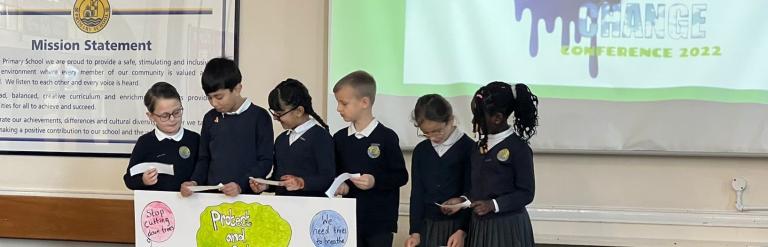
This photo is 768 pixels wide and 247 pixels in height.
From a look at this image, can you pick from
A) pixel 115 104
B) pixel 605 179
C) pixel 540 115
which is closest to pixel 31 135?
pixel 115 104

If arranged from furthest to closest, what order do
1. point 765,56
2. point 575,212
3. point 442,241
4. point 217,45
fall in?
1. point 217,45
2. point 575,212
3. point 765,56
4. point 442,241

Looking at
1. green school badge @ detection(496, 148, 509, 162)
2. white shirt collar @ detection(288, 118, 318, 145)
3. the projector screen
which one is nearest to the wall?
the projector screen

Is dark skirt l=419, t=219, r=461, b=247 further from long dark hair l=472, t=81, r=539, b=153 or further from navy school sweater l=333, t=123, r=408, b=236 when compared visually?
long dark hair l=472, t=81, r=539, b=153

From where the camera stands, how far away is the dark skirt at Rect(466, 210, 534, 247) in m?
2.03

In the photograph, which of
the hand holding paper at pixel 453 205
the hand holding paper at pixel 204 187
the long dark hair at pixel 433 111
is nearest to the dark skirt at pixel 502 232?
the hand holding paper at pixel 453 205

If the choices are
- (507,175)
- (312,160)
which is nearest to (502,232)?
(507,175)

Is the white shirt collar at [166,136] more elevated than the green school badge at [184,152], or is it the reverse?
the white shirt collar at [166,136]

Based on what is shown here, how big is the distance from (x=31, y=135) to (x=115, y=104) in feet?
1.50

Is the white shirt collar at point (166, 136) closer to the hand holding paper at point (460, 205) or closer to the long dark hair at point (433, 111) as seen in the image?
the long dark hair at point (433, 111)

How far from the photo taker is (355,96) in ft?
7.09

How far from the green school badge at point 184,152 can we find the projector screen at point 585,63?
0.72 metres

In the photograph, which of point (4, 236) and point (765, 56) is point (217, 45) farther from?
point (765, 56)

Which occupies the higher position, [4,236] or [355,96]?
[355,96]

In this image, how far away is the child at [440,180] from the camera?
6.91 feet
